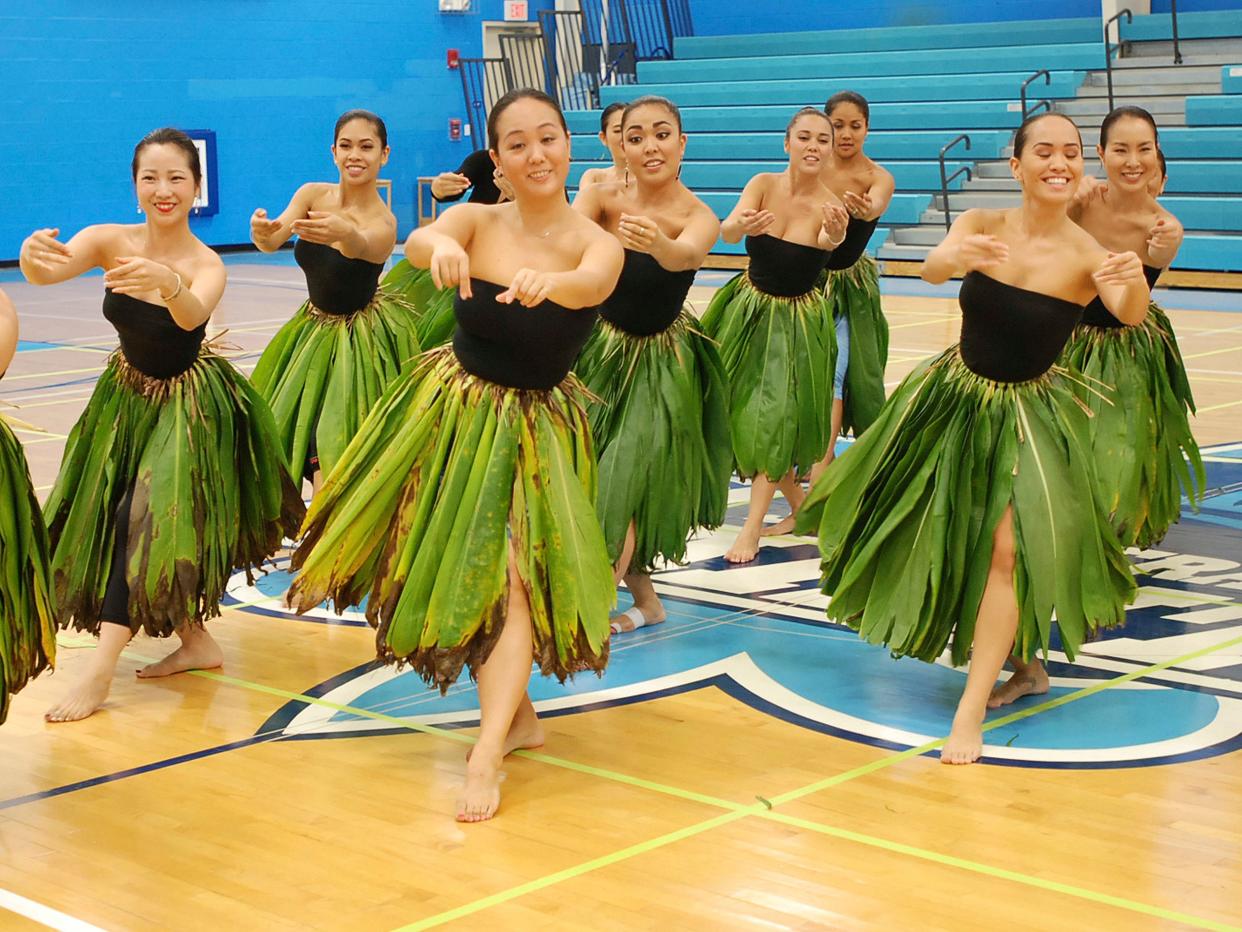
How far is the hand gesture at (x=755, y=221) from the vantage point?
210 inches

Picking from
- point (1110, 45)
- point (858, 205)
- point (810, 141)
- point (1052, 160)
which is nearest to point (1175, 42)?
point (1110, 45)

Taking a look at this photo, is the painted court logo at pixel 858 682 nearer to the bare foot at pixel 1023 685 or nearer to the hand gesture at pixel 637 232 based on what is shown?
the bare foot at pixel 1023 685

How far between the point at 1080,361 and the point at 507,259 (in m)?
2.34

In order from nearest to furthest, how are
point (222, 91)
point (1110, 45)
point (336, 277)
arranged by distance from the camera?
point (336, 277) → point (1110, 45) → point (222, 91)

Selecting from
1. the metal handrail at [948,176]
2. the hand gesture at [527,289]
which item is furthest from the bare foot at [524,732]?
the metal handrail at [948,176]

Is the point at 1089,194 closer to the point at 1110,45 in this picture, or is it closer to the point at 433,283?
the point at 433,283

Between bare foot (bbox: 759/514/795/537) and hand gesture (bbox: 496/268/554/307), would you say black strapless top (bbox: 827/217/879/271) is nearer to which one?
bare foot (bbox: 759/514/795/537)

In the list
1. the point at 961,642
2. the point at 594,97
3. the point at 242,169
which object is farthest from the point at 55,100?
the point at 961,642

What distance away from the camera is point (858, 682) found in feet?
14.4

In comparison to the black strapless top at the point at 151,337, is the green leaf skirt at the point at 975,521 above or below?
below

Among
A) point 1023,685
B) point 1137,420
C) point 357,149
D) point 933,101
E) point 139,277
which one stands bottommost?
point 1023,685

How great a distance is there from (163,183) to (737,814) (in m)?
2.22

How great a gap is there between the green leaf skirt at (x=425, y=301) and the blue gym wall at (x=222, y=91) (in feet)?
34.7

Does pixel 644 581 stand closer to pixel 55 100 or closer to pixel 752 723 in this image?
pixel 752 723
